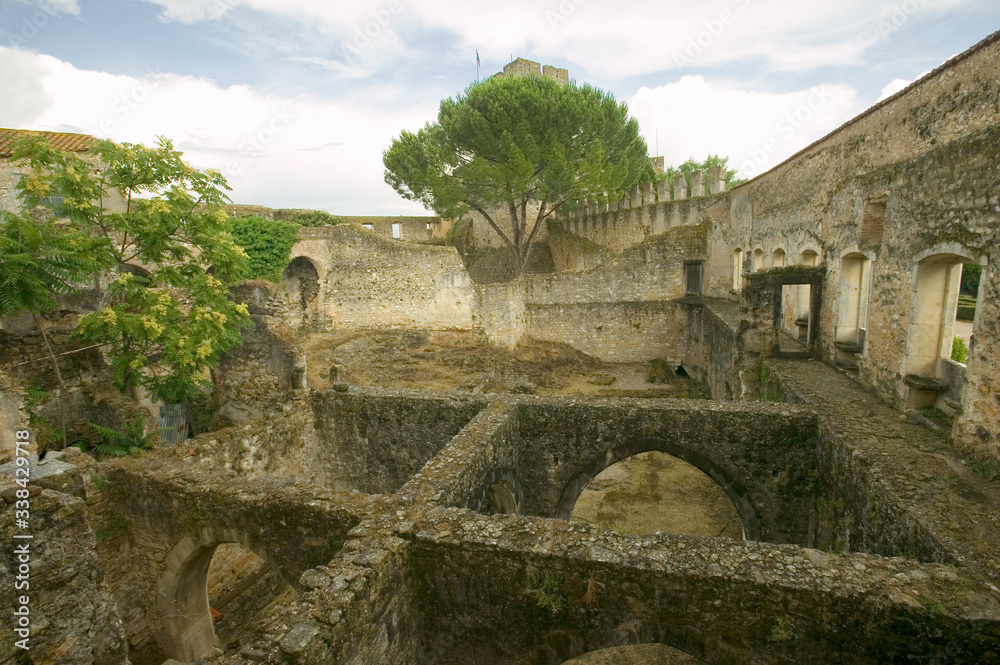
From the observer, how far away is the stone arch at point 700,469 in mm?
7195

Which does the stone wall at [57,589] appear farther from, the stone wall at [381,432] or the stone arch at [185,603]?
the stone wall at [381,432]

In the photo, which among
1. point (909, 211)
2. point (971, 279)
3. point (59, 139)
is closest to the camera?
point (909, 211)

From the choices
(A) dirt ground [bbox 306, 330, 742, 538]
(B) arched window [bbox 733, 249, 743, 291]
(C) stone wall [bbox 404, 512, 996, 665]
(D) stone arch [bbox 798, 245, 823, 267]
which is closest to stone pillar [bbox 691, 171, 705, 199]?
(B) arched window [bbox 733, 249, 743, 291]

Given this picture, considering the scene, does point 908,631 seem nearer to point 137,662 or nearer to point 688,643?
point 688,643

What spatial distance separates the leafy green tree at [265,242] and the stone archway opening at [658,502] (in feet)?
39.4

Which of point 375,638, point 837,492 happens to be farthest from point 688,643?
point 837,492

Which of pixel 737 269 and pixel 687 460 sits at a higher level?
pixel 737 269

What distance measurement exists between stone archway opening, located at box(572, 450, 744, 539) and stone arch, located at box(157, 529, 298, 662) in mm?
5834

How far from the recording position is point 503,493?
7480mm

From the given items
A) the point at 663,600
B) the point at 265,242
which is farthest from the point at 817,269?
the point at 265,242

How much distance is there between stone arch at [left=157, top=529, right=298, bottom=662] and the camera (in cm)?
591

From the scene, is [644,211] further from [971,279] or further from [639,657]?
[639,657]

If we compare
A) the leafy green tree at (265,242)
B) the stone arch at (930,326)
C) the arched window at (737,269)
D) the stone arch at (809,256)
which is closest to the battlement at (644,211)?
the arched window at (737,269)

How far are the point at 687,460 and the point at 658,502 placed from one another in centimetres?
279
